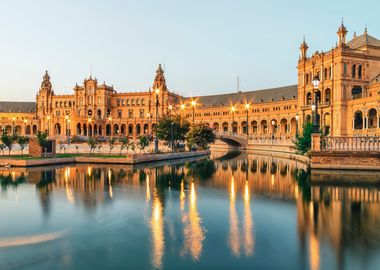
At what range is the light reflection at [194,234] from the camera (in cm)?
1139

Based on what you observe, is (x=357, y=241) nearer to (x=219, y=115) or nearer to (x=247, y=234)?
(x=247, y=234)

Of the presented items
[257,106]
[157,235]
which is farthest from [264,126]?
[157,235]

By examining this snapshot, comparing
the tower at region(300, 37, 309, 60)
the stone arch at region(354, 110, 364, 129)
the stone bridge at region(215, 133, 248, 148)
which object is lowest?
the stone bridge at region(215, 133, 248, 148)

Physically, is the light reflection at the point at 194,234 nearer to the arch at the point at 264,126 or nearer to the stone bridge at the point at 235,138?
the stone bridge at the point at 235,138

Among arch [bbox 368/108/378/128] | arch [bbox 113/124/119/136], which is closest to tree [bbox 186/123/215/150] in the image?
arch [bbox 368/108/378/128]

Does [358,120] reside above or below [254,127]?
above

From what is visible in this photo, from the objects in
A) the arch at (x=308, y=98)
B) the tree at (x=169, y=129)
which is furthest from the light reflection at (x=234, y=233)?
the arch at (x=308, y=98)

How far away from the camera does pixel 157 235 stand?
13.0 m

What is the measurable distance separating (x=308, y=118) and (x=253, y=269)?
7485 centimetres

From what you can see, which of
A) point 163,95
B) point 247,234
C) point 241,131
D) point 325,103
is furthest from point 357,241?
point 163,95

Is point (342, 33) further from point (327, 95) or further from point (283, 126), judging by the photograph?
point (283, 126)

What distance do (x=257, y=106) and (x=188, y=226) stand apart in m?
99.1

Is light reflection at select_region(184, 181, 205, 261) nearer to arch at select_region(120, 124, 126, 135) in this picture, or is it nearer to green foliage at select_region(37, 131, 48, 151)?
green foliage at select_region(37, 131, 48, 151)

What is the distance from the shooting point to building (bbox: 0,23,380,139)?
72688mm
